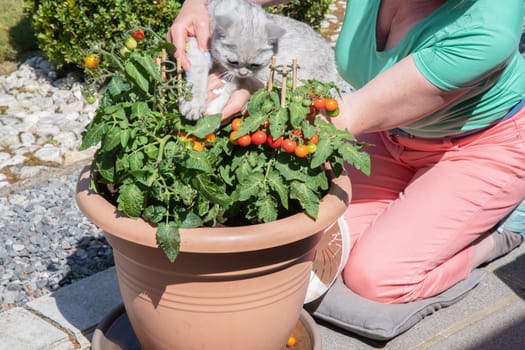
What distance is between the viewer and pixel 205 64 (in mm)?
2230

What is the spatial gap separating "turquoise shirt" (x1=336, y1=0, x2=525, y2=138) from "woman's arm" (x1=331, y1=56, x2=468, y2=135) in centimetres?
3

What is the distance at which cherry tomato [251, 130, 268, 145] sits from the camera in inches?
72.3

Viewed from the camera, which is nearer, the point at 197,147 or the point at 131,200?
the point at 131,200

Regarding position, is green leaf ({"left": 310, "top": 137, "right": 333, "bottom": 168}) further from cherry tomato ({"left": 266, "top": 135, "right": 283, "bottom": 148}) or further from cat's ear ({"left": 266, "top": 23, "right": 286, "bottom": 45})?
cat's ear ({"left": 266, "top": 23, "right": 286, "bottom": 45})

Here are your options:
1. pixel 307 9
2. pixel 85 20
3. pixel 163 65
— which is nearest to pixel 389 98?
pixel 163 65

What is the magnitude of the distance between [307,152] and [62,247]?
63.5 inches

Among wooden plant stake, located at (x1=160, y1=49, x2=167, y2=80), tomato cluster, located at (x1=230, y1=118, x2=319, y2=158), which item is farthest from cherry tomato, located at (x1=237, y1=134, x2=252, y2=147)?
wooden plant stake, located at (x1=160, y1=49, x2=167, y2=80)

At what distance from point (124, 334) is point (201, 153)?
79cm

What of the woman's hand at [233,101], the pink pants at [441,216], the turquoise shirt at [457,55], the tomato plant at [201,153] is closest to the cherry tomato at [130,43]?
the tomato plant at [201,153]

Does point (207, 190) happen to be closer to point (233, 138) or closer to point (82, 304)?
point (233, 138)

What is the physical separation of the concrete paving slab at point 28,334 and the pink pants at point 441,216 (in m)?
1.09

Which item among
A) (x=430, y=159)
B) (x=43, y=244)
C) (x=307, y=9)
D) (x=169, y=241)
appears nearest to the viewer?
(x=169, y=241)

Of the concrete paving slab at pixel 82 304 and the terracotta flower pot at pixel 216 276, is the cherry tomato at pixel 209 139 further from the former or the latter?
the concrete paving slab at pixel 82 304

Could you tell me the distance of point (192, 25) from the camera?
2.33 metres
